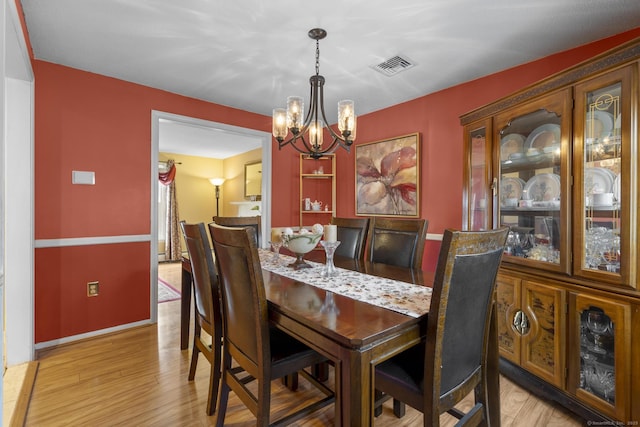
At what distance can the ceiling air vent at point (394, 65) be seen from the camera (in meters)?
2.45

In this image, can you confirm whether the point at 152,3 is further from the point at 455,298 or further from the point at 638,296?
the point at 638,296

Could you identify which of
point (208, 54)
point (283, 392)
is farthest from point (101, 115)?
point (283, 392)

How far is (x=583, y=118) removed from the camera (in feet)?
5.51

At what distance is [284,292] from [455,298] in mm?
731

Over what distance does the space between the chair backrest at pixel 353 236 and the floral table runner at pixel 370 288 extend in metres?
0.58

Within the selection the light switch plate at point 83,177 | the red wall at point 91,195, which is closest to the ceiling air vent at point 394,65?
the red wall at point 91,195

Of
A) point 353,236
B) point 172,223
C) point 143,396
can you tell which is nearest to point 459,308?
point 353,236

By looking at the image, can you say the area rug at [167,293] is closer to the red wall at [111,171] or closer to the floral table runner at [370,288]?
the red wall at [111,171]

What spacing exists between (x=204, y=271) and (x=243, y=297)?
50 cm

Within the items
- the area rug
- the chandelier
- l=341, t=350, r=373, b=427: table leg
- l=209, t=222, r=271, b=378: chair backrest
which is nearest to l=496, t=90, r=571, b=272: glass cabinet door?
the chandelier

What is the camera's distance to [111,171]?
9.30ft

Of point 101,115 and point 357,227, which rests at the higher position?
point 101,115

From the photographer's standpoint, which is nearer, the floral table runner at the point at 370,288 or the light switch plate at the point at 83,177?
the floral table runner at the point at 370,288

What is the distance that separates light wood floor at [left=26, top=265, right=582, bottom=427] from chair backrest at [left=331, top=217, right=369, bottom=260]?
1.00m
